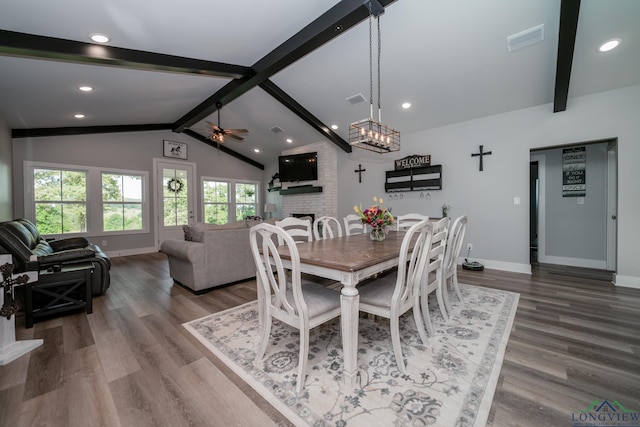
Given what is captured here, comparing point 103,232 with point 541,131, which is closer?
point 541,131

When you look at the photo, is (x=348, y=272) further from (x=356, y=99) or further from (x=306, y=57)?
(x=356, y=99)

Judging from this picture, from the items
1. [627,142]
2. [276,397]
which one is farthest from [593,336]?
[627,142]

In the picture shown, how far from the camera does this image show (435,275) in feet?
8.21

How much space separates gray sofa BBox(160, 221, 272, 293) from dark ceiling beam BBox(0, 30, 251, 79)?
2.04 m

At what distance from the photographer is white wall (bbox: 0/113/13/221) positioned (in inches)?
156

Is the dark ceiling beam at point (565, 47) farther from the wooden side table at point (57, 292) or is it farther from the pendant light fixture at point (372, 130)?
the wooden side table at point (57, 292)

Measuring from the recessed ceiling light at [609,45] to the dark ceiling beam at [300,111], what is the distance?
13.4ft

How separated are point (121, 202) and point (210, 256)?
4.26 meters

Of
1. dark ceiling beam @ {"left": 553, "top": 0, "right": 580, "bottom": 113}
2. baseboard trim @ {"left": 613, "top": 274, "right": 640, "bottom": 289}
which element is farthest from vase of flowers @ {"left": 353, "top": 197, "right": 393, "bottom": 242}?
baseboard trim @ {"left": 613, "top": 274, "right": 640, "bottom": 289}

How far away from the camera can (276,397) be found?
1.51 metres

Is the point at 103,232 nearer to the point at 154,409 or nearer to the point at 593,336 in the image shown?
the point at 154,409

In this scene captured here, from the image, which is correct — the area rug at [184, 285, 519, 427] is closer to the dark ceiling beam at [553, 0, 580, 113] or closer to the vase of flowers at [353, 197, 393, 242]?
the vase of flowers at [353, 197, 393, 242]

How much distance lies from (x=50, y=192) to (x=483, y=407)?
7.46 meters

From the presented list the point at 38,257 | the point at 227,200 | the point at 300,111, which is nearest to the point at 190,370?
the point at 38,257
